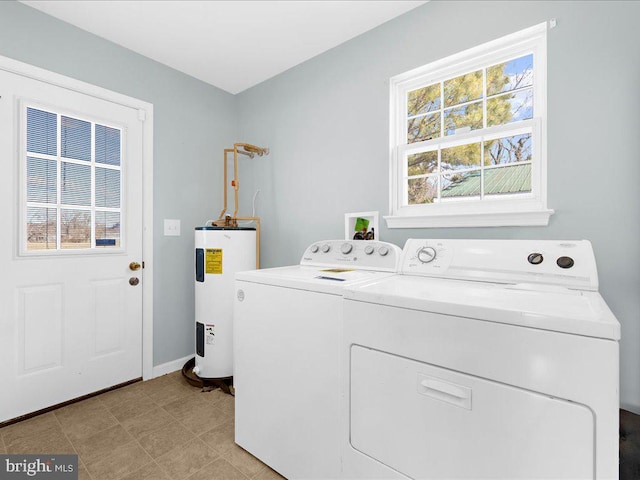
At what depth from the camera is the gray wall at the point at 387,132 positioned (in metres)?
1.31

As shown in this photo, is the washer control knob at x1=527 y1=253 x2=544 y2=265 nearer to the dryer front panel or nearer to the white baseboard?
the dryer front panel

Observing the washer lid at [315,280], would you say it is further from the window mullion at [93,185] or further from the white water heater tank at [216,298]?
the window mullion at [93,185]

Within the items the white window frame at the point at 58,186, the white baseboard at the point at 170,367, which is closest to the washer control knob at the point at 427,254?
the white window frame at the point at 58,186

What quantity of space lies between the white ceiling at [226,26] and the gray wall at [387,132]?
12 centimetres

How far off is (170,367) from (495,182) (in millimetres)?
2709

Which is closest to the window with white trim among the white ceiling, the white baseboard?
the white ceiling

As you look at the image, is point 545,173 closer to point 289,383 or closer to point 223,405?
point 289,383

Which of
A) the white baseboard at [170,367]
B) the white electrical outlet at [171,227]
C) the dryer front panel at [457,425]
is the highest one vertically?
the white electrical outlet at [171,227]

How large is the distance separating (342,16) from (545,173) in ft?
4.94

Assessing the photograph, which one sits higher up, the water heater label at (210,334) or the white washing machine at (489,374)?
the white washing machine at (489,374)

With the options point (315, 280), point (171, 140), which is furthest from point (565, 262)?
point (171, 140)

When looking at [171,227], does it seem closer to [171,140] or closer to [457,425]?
[171,140]

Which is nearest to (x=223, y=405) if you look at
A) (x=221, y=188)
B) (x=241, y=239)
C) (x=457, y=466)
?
(x=241, y=239)

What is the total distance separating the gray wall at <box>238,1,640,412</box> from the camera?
1.31 m
